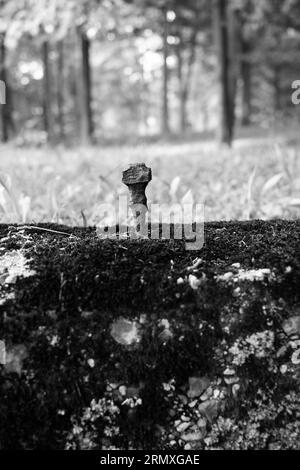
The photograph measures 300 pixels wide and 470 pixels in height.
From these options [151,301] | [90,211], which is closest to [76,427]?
[151,301]

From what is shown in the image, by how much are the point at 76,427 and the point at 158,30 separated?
1917cm

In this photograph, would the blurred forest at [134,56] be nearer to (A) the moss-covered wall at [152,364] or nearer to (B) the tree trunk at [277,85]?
(B) the tree trunk at [277,85]

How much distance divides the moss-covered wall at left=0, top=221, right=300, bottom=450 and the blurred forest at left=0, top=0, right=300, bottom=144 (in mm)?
5297

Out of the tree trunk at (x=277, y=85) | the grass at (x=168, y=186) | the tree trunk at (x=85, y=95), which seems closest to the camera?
the grass at (x=168, y=186)

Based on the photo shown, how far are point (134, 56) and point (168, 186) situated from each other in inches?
814

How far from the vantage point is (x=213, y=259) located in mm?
1967

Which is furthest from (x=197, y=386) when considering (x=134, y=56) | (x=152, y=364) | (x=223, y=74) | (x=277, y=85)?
(x=277, y=85)

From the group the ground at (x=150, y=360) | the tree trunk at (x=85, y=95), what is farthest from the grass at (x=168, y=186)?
the tree trunk at (x=85, y=95)

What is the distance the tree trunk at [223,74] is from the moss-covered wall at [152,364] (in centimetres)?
852

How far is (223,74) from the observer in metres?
10.1

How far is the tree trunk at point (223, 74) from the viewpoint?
9.96m

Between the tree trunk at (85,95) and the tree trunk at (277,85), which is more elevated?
the tree trunk at (277,85)

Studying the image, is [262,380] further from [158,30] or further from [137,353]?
[158,30]

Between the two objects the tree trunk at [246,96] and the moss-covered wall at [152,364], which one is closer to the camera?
the moss-covered wall at [152,364]
